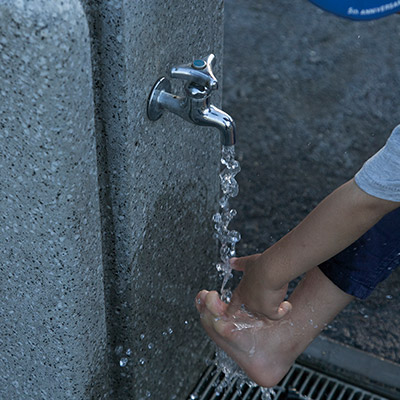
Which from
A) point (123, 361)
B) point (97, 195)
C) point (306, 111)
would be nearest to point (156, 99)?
point (97, 195)

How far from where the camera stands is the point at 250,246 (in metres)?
2.75

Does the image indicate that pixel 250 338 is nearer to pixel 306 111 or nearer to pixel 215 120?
pixel 215 120

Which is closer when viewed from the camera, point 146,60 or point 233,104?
point 146,60

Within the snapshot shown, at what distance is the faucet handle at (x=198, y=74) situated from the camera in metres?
1.39

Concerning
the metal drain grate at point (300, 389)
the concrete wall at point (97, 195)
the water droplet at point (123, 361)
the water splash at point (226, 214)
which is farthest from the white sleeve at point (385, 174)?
the metal drain grate at point (300, 389)

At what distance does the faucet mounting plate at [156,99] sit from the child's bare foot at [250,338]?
1.90 feet

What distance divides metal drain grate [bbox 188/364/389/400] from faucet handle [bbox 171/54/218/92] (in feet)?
3.77

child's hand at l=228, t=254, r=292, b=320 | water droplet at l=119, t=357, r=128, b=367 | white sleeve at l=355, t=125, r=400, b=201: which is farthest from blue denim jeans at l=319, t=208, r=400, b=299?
water droplet at l=119, t=357, r=128, b=367

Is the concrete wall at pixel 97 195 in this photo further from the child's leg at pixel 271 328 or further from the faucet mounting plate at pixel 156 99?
the child's leg at pixel 271 328

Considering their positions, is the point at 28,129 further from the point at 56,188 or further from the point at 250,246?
the point at 250,246

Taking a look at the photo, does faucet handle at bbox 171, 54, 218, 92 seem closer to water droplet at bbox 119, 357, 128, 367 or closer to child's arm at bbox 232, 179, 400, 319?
child's arm at bbox 232, 179, 400, 319

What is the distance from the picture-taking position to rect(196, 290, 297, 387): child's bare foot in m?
1.85

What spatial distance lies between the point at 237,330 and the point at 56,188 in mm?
759

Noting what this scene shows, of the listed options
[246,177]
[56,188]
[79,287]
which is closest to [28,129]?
[56,188]
